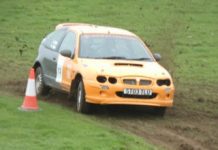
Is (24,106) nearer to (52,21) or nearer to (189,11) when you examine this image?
(52,21)

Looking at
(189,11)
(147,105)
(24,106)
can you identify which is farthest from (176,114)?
(189,11)

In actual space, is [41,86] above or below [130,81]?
below

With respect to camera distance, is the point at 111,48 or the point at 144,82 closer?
the point at 144,82

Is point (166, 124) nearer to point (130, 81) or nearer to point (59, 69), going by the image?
point (130, 81)

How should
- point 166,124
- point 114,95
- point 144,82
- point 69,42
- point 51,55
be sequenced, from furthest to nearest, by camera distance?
1. point 51,55
2. point 69,42
3. point 144,82
4. point 114,95
5. point 166,124

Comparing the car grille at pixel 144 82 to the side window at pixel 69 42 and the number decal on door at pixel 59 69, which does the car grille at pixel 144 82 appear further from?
the number decal on door at pixel 59 69

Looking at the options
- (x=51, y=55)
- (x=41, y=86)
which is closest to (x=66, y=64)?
(x=51, y=55)

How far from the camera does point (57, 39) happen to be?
16594mm

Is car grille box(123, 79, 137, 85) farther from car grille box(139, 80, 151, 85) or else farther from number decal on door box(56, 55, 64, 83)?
number decal on door box(56, 55, 64, 83)

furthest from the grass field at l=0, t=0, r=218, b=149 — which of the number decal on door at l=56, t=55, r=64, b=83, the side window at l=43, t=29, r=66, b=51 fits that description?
the number decal on door at l=56, t=55, r=64, b=83

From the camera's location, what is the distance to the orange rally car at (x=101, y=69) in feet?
46.2

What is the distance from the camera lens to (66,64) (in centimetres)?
1540

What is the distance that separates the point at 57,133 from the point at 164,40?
17.4 m

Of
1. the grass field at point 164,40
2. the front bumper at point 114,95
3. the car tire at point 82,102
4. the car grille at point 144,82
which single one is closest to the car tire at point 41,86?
the grass field at point 164,40
